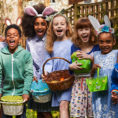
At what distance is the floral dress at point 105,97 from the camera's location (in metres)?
3.66

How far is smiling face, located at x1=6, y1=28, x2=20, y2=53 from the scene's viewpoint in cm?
436

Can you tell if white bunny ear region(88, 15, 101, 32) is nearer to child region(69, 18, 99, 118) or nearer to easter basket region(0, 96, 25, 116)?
child region(69, 18, 99, 118)

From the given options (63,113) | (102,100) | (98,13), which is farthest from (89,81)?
(98,13)

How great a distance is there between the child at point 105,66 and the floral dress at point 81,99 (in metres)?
0.16

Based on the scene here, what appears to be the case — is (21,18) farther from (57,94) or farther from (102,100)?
(102,100)

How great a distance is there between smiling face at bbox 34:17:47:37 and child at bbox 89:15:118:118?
3.94 ft

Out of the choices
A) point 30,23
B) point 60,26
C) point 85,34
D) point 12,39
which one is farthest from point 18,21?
point 85,34

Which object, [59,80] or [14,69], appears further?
[14,69]

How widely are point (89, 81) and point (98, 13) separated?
5.88 metres

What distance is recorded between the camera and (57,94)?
4324 mm

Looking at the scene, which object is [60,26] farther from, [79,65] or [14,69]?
[14,69]

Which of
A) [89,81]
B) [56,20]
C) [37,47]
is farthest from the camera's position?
[37,47]

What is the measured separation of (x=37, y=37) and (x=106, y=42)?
4.88 feet

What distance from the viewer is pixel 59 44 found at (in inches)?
179
